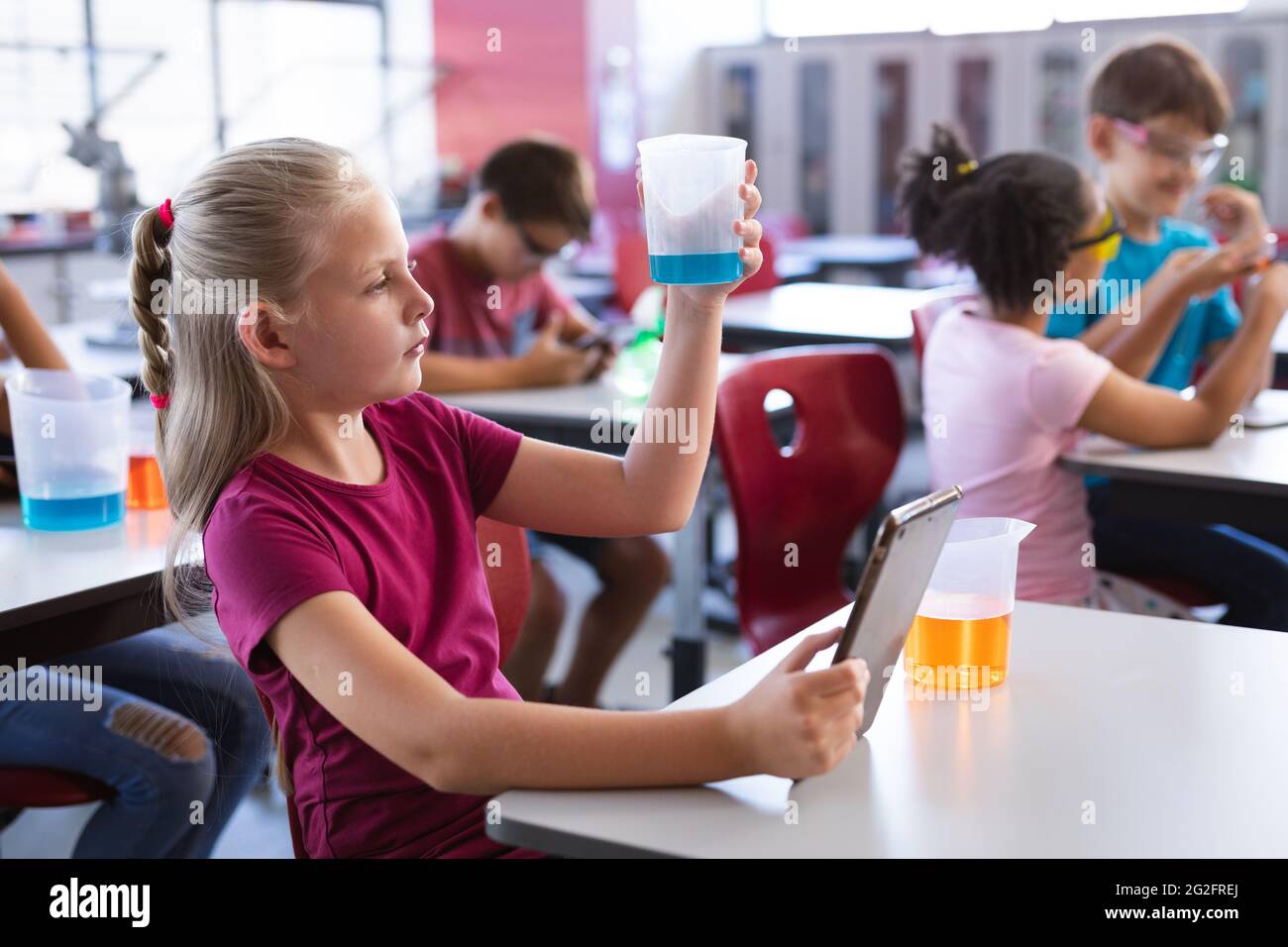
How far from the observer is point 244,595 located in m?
1.07

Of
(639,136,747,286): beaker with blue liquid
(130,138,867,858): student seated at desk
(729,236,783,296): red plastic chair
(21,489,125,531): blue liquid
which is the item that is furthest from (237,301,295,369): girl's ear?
(729,236,783,296): red plastic chair

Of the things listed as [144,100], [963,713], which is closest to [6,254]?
[144,100]

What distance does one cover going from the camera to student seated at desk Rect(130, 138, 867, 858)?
101cm

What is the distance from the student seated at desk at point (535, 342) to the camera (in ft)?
8.98

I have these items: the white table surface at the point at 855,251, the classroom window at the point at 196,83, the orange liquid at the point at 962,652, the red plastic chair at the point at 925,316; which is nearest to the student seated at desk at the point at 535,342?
the red plastic chair at the point at 925,316

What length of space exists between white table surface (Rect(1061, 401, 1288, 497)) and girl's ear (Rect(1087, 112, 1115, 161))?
66cm

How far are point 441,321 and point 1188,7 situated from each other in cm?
530

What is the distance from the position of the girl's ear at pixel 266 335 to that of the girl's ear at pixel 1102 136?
1.84m

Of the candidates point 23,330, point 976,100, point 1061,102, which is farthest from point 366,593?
point 976,100

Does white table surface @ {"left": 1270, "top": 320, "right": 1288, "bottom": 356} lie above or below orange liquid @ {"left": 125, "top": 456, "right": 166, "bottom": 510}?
above

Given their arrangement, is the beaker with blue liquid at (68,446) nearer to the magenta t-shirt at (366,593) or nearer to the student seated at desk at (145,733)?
the student seated at desk at (145,733)

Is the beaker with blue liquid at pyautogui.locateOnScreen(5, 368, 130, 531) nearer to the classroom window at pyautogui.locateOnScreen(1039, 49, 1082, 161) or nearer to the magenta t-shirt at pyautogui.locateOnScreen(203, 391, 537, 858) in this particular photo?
the magenta t-shirt at pyautogui.locateOnScreen(203, 391, 537, 858)

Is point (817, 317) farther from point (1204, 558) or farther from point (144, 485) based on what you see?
point (144, 485)

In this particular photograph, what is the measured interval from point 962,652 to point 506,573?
59cm
